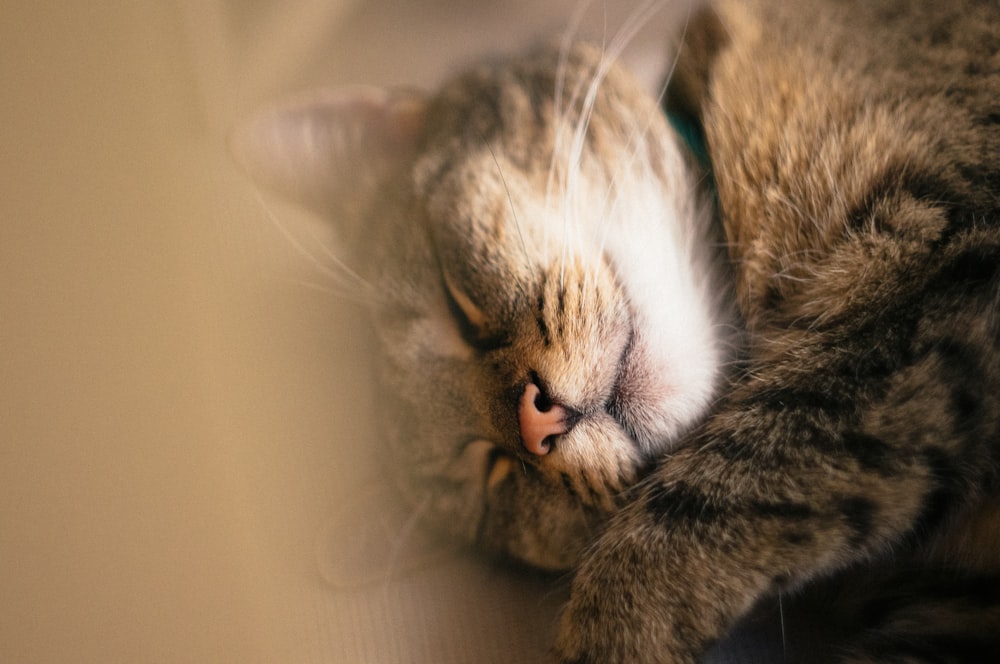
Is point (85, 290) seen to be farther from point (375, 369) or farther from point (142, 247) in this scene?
point (375, 369)

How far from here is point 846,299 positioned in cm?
63

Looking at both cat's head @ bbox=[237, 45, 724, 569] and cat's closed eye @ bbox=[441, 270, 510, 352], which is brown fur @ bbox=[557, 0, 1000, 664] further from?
cat's closed eye @ bbox=[441, 270, 510, 352]

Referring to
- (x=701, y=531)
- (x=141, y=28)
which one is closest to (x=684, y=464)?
(x=701, y=531)

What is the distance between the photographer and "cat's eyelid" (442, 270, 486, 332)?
706 millimetres

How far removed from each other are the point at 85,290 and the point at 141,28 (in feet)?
1.02

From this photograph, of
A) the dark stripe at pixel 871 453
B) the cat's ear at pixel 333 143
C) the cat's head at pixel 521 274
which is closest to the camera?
the dark stripe at pixel 871 453

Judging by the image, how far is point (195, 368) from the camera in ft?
2.27

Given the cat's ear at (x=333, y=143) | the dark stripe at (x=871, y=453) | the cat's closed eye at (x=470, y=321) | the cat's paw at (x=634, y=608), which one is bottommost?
the cat's paw at (x=634, y=608)

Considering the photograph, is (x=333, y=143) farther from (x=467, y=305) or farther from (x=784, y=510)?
(x=784, y=510)

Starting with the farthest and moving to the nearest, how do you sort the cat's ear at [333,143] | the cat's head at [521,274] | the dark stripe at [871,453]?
the cat's ear at [333,143], the cat's head at [521,274], the dark stripe at [871,453]

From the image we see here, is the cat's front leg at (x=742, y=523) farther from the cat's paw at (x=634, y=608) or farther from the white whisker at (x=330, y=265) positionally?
the white whisker at (x=330, y=265)

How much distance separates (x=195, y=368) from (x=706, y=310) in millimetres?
545

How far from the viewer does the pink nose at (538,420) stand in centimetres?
64

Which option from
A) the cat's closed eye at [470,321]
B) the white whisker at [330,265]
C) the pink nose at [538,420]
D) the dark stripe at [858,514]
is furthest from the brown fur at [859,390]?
the white whisker at [330,265]
